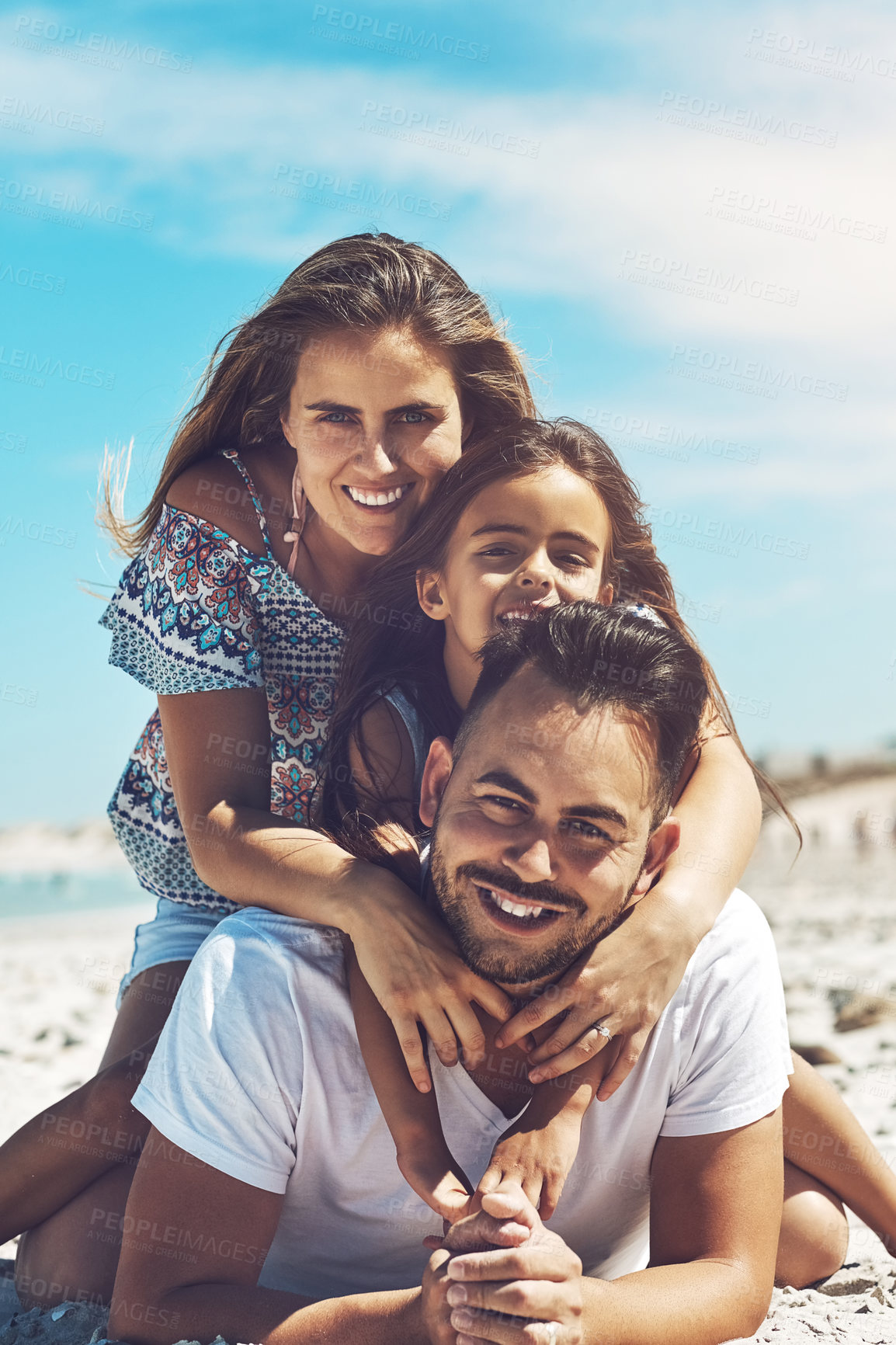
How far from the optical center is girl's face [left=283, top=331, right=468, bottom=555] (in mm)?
3713

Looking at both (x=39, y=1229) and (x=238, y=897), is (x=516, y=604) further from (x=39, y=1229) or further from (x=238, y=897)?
(x=39, y=1229)

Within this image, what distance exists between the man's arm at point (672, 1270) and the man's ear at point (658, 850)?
1.93 feet

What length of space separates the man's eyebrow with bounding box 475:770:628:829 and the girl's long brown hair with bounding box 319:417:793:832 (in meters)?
0.85

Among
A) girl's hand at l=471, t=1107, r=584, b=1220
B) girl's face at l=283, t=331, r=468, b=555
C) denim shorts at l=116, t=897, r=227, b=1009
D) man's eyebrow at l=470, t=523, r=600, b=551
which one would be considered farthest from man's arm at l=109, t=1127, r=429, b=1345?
girl's face at l=283, t=331, r=468, b=555

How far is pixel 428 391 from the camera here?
379cm

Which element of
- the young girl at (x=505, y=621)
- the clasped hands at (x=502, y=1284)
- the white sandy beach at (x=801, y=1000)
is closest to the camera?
the clasped hands at (x=502, y=1284)

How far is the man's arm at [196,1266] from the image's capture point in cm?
240

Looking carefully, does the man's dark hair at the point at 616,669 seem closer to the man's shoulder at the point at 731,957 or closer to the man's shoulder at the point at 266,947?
the man's shoulder at the point at 731,957

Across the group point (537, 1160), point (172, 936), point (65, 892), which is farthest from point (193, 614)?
point (65, 892)

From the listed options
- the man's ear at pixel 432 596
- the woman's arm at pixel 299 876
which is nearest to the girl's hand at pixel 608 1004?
the woman's arm at pixel 299 876

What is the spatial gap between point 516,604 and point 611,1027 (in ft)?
4.22

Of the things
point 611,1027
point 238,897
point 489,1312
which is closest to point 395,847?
point 238,897

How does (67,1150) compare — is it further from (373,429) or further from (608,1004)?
(373,429)

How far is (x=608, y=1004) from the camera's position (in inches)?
103
